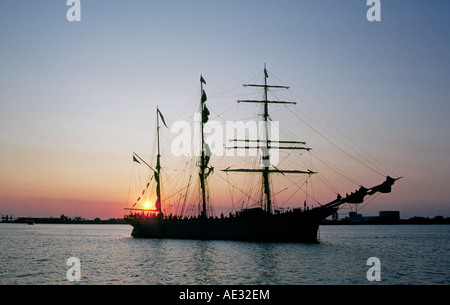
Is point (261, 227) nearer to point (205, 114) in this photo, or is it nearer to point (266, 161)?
point (266, 161)

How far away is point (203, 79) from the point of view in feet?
242

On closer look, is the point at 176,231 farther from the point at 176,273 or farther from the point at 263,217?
the point at 176,273

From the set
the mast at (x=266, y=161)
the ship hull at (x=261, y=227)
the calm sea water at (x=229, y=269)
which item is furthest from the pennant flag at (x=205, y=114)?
the calm sea water at (x=229, y=269)

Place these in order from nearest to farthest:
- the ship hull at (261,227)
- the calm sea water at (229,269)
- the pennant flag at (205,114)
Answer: the calm sea water at (229,269) → the ship hull at (261,227) → the pennant flag at (205,114)

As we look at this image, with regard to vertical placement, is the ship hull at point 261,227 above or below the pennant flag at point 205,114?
below

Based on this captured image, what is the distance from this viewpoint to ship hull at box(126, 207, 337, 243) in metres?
58.2

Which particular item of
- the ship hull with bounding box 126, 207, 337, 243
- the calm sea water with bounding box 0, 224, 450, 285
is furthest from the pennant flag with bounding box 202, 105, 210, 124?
the calm sea water with bounding box 0, 224, 450, 285

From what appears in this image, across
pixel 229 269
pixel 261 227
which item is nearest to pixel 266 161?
pixel 261 227

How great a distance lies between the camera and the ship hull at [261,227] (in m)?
58.2

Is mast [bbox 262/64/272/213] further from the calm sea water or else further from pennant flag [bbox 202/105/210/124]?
the calm sea water

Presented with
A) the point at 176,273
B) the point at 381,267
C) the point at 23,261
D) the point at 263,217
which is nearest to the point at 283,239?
the point at 263,217

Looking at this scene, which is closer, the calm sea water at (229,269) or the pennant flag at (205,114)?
the calm sea water at (229,269)

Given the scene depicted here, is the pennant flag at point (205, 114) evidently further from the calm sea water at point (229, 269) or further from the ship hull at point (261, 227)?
the calm sea water at point (229, 269)
